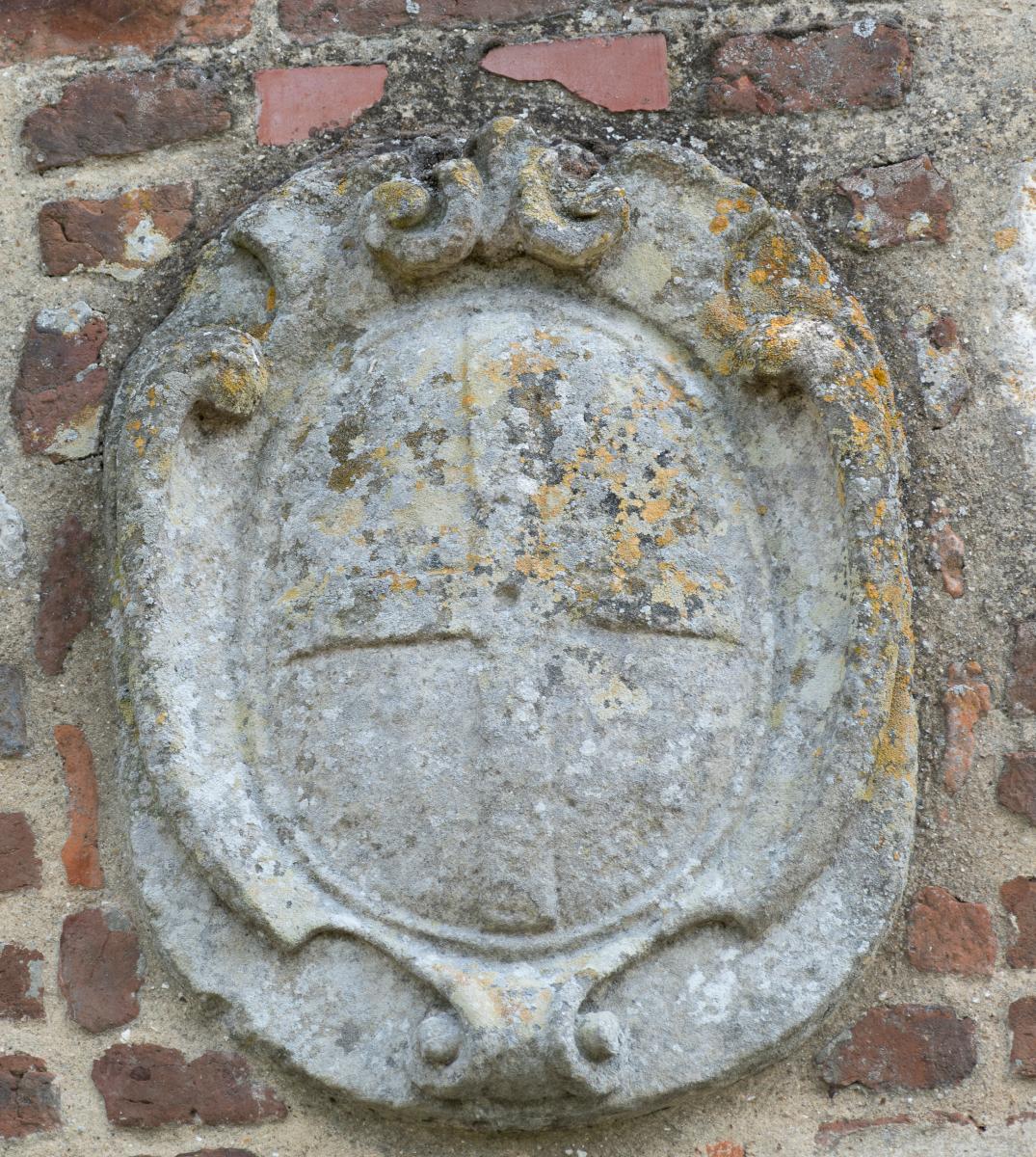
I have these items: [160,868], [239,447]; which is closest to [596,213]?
[239,447]

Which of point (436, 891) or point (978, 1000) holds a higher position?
point (436, 891)

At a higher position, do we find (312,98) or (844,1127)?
(312,98)

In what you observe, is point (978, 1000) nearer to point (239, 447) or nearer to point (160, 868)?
point (160, 868)

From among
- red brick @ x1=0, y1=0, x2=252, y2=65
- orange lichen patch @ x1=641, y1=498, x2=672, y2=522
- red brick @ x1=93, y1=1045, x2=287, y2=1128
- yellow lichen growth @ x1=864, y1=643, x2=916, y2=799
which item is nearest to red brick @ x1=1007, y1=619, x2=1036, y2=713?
yellow lichen growth @ x1=864, y1=643, x2=916, y2=799

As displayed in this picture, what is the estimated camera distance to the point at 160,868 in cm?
194

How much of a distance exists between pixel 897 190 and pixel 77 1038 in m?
1.75

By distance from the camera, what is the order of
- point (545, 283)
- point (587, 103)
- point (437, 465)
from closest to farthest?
point (437, 465) < point (545, 283) < point (587, 103)

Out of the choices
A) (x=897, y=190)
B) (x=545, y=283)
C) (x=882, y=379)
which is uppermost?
(x=897, y=190)

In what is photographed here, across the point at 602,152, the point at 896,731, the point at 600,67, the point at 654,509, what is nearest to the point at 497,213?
the point at 602,152

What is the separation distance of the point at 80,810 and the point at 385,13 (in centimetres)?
137

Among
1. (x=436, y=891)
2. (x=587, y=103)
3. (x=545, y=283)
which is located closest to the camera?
(x=436, y=891)

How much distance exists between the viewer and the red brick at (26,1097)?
1.89 m

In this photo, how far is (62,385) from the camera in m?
2.27

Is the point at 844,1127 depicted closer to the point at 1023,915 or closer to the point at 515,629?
the point at 1023,915
